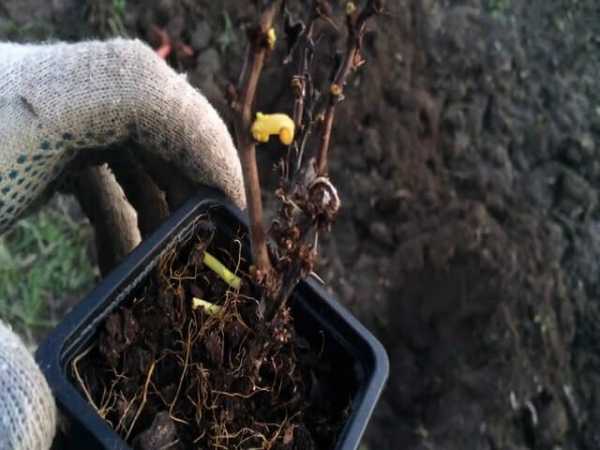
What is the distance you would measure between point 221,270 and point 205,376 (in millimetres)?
139

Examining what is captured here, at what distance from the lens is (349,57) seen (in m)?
0.57

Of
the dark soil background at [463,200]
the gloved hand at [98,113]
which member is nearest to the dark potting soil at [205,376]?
the gloved hand at [98,113]

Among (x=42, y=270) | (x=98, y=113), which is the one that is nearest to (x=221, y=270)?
(x=98, y=113)

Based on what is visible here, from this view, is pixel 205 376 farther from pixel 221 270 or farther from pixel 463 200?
pixel 463 200

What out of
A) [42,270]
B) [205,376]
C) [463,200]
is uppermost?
[205,376]

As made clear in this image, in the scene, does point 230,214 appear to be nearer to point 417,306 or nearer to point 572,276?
point 417,306

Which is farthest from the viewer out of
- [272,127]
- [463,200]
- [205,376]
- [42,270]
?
[463,200]

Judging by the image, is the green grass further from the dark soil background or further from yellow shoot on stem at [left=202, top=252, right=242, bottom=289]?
yellow shoot on stem at [left=202, top=252, right=242, bottom=289]

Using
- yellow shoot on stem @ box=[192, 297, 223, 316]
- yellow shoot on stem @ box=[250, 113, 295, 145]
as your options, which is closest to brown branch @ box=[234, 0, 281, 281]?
yellow shoot on stem @ box=[250, 113, 295, 145]

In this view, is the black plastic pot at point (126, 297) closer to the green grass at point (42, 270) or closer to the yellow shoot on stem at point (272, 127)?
the yellow shoot on stem at point (272, 127)

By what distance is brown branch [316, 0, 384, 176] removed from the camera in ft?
1.73

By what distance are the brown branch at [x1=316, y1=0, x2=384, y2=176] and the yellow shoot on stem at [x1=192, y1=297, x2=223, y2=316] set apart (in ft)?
0.88

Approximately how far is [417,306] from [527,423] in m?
0.40

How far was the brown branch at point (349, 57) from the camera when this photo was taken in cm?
53
